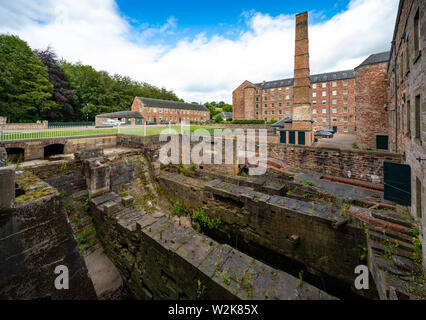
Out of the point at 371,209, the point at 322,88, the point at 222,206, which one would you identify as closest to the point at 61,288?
the point at 222,206

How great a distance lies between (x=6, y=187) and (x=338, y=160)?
465 inches

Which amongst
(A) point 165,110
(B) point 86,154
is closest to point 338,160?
(B) point 86,154

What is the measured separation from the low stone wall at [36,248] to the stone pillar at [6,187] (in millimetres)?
116

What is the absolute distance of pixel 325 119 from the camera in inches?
1699

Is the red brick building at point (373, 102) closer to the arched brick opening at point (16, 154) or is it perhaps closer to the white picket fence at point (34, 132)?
the white picket fence at point (34, 132)

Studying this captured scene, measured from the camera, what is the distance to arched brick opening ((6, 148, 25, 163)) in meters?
8.66

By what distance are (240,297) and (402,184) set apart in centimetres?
598

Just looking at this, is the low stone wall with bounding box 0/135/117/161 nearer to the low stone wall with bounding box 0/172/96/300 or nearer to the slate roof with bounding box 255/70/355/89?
the low stone wall with bounding box 0/172/96/300

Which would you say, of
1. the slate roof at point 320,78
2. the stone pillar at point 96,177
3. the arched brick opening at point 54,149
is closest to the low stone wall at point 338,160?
the stone pillar at point 96,177

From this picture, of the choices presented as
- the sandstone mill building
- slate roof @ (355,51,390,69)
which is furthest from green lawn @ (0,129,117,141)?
slate roof @ (355,51,390,69)

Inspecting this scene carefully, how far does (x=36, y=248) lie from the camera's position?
3.02m

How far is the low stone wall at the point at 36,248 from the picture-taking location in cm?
270

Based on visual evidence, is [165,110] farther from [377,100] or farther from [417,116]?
[417,116]
